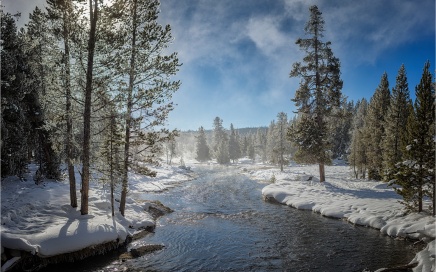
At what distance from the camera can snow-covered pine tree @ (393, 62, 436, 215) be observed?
14.2 meters

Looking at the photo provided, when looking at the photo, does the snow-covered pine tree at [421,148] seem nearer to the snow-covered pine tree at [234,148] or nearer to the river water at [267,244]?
the river water at [267,244]

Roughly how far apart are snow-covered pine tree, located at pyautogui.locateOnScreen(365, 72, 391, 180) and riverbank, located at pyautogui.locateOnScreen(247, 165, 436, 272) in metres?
10.2

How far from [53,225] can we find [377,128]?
38.9 m

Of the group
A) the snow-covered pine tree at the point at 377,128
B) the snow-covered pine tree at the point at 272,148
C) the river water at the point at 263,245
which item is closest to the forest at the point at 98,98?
the river water at the point at 263,245

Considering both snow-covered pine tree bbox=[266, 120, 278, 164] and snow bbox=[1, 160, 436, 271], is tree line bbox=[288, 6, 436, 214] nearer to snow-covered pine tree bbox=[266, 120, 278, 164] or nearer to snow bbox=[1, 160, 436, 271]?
snow bbox=[1, 160, 436, 271]

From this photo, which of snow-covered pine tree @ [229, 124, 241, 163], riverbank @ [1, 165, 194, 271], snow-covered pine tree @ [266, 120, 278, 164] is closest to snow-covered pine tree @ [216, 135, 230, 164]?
→ snow-covered pine tree @ [229, 124, 241, 163]

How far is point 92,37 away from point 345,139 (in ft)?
303

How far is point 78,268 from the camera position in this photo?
35.7ft

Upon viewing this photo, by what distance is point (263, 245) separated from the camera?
13.8m

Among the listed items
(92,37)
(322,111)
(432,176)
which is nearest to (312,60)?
(322,111)

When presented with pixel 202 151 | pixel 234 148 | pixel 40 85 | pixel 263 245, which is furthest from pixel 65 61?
pixel 234 148

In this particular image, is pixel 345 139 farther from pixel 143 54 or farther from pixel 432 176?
pixel 143 54

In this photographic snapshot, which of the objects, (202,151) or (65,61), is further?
(202,151)

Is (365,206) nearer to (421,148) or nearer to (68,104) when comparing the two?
(421,148)
